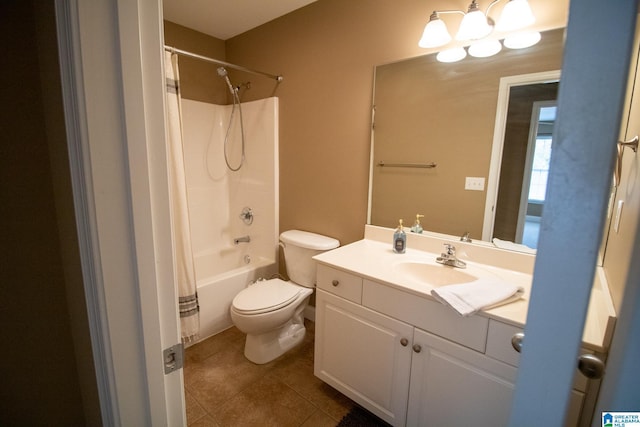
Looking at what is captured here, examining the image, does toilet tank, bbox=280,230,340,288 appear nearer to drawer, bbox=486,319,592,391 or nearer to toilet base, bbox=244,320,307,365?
toilet base, bbox=244,320,307,365

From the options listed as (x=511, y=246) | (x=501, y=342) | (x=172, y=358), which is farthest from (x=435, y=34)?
(x=172, y=358)

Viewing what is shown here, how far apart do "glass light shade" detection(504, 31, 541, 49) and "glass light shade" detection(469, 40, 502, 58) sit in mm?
39

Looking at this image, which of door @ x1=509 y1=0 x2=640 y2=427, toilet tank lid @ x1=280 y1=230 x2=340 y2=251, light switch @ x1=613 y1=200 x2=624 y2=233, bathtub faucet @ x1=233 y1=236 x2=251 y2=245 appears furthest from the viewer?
bathtub faucet @ x1=233 y1=236 x2=251 y2=245

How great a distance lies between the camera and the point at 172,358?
63cm

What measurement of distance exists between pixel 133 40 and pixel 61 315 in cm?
65

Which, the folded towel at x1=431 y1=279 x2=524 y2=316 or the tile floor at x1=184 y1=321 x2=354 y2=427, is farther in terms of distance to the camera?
the tile floor at x1=184 y1=321 x2=354 y2=427

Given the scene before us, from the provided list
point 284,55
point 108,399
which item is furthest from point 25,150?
point 284,55

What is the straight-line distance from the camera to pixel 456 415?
1.16 m

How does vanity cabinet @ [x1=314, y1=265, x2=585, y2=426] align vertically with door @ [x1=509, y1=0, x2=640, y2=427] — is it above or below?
below

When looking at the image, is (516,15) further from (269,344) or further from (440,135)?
(269,344)

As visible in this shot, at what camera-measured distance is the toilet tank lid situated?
205 cm

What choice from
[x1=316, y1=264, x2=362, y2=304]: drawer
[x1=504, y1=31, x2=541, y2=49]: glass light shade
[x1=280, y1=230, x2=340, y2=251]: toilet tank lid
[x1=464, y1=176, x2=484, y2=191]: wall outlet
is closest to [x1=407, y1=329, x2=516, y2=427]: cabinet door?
[x1=316, y1=264, x2=362, y2=304]: drawer

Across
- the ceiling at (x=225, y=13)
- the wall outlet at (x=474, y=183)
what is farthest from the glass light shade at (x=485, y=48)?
the ceiling at (x=225, y=13)

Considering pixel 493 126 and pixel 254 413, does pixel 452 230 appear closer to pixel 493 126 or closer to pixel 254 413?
pixel 493 126
